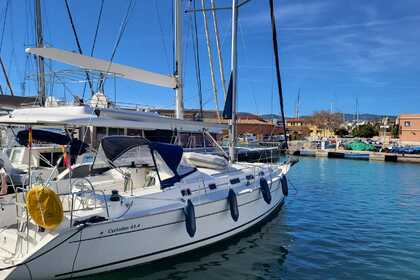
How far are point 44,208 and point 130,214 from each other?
165 centimetres

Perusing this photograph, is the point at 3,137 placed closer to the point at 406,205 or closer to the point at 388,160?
the point at 406,205

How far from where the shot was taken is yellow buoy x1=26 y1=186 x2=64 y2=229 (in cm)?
605

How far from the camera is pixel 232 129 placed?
1337 cm

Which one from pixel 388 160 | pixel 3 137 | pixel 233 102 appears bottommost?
pixel 388 160

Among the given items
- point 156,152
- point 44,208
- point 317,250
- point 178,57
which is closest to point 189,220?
point 156,152

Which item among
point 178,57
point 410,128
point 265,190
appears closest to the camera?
point 265,190

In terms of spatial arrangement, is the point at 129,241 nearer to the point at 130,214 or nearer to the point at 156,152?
the point at 130,214

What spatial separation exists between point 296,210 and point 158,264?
7.49 metres

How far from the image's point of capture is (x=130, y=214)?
717 cm

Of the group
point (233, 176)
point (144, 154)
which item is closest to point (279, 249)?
point (233, 176)

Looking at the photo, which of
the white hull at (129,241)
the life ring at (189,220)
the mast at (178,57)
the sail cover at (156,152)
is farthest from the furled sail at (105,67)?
the life ring at (189,220)

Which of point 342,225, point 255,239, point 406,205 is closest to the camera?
point 255,239

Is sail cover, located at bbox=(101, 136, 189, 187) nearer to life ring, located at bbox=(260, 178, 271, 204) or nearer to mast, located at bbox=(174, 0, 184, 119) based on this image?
life ring, located at bbox=(260, 178, 271, 204)

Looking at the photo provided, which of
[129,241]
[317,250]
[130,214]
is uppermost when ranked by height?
[130,214]
